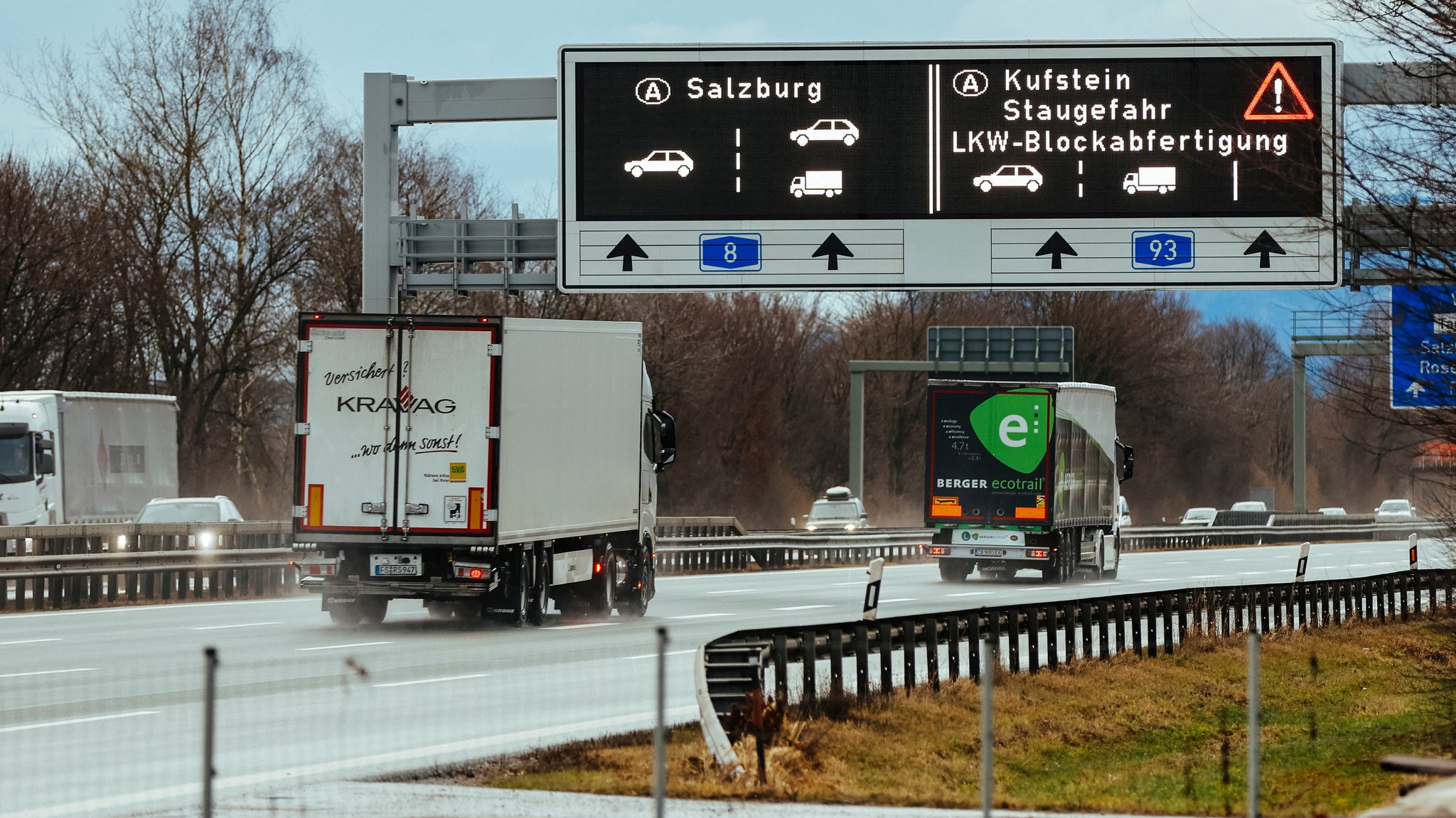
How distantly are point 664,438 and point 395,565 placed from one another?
582 cm

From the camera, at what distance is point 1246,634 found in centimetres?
2472

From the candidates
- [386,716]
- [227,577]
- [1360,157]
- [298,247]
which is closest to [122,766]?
[386,716]

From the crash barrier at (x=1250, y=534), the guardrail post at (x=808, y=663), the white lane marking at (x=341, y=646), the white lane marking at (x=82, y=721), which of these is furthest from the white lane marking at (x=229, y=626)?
the crash barrier at (x=1250, y=534)

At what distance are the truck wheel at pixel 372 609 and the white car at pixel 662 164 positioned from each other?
245 inches

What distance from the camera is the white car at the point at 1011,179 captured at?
20.5m

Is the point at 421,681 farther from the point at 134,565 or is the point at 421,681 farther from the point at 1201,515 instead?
the point at 1201,515

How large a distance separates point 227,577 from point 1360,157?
64.7ft

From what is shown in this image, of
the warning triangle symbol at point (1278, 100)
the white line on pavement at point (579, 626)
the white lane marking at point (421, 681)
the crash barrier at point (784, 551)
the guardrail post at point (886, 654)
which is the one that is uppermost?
the warning triangle symbol at point (1278, 100)

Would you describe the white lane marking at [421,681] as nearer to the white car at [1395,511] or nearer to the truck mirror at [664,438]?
the truck mirror at [664,438]

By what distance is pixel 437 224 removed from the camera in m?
22.8

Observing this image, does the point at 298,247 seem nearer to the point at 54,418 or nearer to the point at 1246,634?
the point at 54,418

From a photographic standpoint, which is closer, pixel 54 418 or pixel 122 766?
pixel 122 766

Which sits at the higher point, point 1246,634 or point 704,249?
point 704,249

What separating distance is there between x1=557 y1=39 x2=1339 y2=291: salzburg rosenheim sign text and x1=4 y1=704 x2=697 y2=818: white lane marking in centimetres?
683
